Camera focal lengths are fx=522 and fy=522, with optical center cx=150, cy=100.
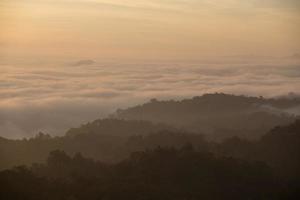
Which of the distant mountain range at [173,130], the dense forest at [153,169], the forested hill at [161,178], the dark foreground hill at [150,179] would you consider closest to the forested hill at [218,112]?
the distant mountain range at [173,130]

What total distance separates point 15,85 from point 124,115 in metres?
36.3

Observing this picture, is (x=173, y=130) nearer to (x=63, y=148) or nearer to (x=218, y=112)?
(x=63, y=148)

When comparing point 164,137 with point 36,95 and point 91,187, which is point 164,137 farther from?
point 36,95

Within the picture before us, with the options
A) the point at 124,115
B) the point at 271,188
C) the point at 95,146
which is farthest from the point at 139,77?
the point at 271,188

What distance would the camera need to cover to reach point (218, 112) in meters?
68.8

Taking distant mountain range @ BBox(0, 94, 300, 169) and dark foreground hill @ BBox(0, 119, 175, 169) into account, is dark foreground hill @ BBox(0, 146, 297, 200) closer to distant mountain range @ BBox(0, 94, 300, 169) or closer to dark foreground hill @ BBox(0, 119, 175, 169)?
distant mountain range @ BBox(0, 94, 300, 169)

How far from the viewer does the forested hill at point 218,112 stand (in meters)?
58.0

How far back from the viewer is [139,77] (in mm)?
134000

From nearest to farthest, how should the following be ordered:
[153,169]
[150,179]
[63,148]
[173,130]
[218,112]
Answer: [150,179] < [153,169] < [63,148] < [173,130] < [218,112]

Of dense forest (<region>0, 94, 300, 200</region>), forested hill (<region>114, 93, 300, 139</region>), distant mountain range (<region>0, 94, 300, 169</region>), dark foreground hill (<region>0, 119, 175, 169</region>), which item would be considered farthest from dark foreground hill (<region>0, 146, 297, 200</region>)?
forested hill (<region>114, 93, 300, 139</region>)

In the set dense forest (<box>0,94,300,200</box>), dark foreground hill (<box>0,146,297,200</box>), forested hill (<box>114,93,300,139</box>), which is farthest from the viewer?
forested hill (<box>114,93,300,139</box>)

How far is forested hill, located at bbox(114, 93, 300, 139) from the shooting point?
58.0m

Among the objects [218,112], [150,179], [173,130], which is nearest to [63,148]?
[173,130]

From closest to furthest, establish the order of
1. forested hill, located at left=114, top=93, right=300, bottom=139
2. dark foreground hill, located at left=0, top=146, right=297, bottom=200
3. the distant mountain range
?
dark foreground hill, located at left=0, top=146, right=297, bottom=200 → the distant mountain range → forested hill, located at left=114, top=93, right=300, bottom=139
